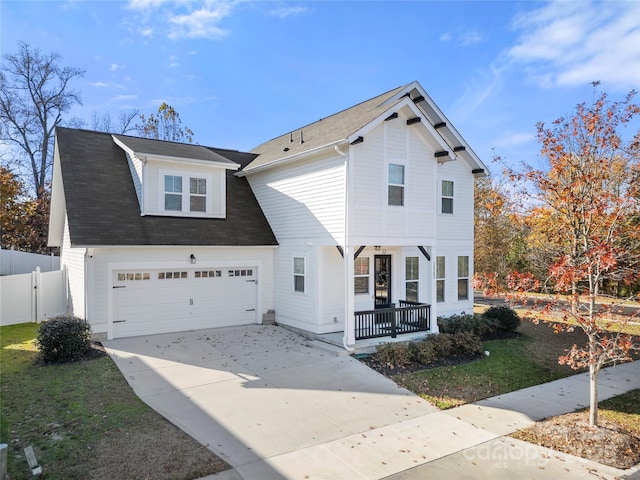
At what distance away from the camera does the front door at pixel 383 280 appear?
14.0 m

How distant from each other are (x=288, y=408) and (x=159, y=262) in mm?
7051

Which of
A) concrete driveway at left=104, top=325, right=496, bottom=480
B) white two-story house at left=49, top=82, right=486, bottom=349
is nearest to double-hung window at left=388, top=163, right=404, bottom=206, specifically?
white two-story house at left=49, top=82, right=486, bottom=349

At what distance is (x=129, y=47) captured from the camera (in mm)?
14984

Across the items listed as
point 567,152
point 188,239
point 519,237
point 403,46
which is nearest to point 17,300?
point 188,239

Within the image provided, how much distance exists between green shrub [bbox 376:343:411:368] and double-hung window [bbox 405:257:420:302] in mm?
4380

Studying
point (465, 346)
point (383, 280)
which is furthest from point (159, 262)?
point (465, 346)

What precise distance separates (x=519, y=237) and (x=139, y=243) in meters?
21.6

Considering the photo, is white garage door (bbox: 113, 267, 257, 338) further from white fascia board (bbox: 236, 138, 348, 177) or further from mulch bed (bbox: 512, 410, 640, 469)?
mulch bed (bbox: 512, 410, 640, 469)

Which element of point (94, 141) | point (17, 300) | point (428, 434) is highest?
point (94, 141)

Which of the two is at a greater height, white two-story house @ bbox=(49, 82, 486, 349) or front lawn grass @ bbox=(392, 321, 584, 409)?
white two-story house @ bbox=(49, 82, 486, 349)

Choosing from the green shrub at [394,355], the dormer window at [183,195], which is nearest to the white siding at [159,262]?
the dormer window at [183,195]

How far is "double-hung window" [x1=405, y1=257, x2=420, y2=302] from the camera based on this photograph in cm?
1453

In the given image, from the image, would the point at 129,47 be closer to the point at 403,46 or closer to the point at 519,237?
the point at 403,46

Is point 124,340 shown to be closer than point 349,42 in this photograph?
Yes
